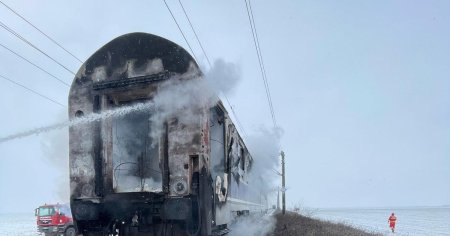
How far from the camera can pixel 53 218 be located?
2364cm

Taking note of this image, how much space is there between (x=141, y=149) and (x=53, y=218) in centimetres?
1963

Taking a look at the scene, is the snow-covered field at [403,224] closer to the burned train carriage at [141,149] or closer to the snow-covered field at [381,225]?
the snow-covered field at [381,225]

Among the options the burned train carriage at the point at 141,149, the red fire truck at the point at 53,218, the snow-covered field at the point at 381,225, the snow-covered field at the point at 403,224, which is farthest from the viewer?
the snow-covered field at the point at 403,224

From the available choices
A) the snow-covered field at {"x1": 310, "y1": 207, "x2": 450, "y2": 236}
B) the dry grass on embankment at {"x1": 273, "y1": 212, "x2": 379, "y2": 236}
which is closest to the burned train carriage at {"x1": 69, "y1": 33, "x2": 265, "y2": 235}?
the dry grass on embankment at {"x1": 273, "y1": 212, "x2": 379, "y2": 236}

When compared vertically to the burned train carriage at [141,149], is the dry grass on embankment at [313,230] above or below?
below

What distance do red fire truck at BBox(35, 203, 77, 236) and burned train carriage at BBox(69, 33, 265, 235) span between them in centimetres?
1843

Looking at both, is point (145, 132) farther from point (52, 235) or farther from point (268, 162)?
point (52, 235)

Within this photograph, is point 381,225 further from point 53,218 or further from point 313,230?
point 53,218

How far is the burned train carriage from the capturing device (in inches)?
236

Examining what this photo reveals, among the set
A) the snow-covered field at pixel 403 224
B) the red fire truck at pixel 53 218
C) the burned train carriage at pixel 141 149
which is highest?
the burned train carriage at pixel 141 149

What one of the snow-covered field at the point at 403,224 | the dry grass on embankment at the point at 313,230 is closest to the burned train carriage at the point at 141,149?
the dry grass on embankment at the point at 313,230

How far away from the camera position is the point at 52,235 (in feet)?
76.5

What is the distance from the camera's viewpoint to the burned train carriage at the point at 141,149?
19.7 ft

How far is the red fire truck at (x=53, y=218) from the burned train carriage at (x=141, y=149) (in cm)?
1843
